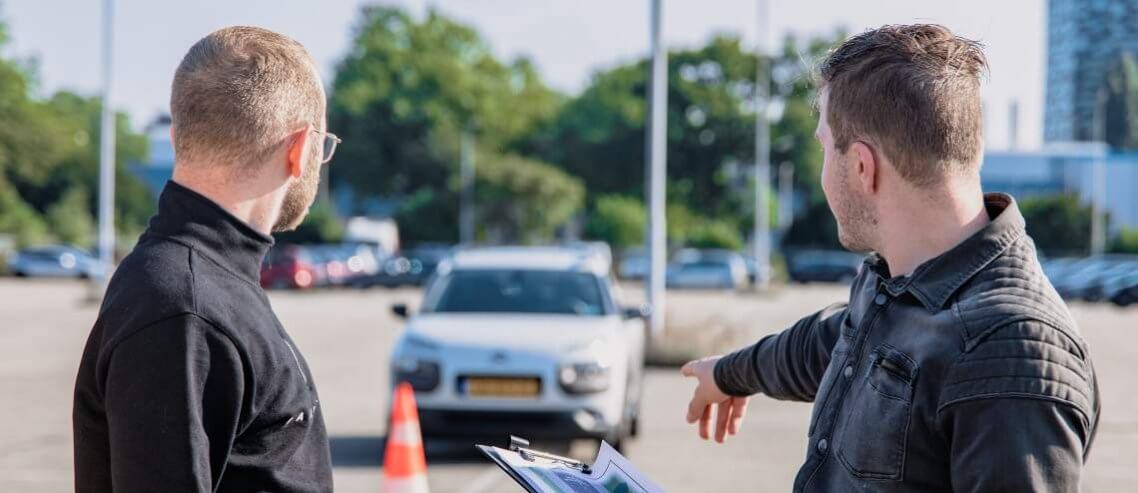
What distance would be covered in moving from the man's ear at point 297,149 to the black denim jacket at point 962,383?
1025mm

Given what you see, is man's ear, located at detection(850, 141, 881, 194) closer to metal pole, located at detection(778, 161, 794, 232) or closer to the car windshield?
the car windshield

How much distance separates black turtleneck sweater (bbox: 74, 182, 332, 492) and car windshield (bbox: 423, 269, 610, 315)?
7.40m

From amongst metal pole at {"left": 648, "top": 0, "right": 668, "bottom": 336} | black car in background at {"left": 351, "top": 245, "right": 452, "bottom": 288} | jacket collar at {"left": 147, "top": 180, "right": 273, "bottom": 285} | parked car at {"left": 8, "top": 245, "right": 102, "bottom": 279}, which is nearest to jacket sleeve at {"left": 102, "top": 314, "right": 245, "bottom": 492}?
jacket collar at {"left": 147, "top": 180, "right": 273, "bottom": 285}

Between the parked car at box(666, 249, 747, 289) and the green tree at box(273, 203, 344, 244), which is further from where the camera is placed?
the green tree at box(273, 203, 344, 244)

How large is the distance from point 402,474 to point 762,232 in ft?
123

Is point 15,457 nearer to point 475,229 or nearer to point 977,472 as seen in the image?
point 977,472

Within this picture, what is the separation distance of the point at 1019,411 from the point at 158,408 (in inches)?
49.4

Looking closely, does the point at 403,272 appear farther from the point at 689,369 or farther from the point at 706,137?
the point at 689,369

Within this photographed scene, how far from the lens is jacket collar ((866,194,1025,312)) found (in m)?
1.96

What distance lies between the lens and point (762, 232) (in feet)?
142

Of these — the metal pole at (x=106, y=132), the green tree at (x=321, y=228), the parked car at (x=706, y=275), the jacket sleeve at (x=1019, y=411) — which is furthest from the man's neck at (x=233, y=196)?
the green tree at (x=321, y=228)

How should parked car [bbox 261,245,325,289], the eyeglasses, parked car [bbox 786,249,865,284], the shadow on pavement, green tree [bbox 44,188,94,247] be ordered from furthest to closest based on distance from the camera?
green tree [bbox 44,188,94,247] → parked car [bbox 786,249,865,284] → parked car [bbox 261,245,325,289] → the shadow on pavement → the eyeglasses

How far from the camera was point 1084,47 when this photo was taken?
116m

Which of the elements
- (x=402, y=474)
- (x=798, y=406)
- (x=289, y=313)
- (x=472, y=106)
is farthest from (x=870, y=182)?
(x=472, y=106)
